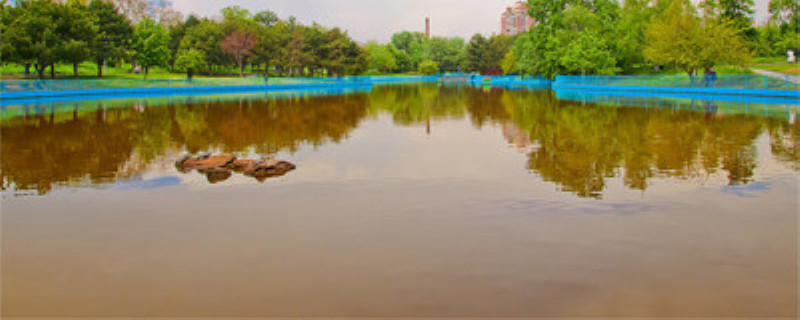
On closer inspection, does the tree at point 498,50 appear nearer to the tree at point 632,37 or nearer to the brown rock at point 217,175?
the tree at point 632,37

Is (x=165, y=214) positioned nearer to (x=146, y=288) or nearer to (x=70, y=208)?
(x=70, y=208)

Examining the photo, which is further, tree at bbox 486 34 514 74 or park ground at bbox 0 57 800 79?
tree at bbox 486 34 514 74

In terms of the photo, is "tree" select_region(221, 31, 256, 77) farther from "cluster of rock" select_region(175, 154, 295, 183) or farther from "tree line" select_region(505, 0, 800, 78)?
"cluster of rock" select_region(175, 154, 295, 183)

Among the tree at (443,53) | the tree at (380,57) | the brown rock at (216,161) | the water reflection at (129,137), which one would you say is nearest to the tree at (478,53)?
the tree at (443,53)

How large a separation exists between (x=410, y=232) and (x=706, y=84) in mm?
47149

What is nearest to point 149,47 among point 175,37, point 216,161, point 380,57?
point 175,37

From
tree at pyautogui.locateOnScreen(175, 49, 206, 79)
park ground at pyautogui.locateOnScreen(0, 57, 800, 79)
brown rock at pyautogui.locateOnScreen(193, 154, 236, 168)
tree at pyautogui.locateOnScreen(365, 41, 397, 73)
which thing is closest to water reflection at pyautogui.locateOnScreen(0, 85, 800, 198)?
brown rock at pyautogui.locateOnScreen(193, 154, 236, 168)

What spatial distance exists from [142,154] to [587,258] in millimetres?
13053

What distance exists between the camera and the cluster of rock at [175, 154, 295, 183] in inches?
543

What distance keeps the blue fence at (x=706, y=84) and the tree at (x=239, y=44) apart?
40.7 metres

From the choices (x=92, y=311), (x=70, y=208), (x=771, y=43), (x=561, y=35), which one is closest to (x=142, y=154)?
(x=70, y=208)

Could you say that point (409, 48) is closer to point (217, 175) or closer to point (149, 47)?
point (149, 47)

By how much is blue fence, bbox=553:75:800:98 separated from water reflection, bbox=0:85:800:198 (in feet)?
35.7

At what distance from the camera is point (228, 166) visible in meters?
14.5
